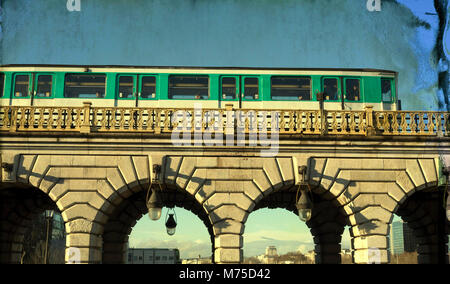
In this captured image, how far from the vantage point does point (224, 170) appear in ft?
58.4

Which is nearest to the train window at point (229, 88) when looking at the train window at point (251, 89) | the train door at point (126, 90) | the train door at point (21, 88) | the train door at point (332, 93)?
the train window at point (251, 89)

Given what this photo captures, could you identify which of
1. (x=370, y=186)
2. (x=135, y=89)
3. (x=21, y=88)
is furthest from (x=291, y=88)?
(x=21, y=88)

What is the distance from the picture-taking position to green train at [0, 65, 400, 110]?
21781 mm

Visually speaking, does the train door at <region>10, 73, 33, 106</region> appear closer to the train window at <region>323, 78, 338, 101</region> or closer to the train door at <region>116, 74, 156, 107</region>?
the train door at <region>116, 74, 156, 107</region>

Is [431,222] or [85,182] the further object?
[431,222]

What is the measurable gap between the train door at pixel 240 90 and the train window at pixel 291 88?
0.76 metres

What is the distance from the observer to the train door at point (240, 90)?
21703 millimetres

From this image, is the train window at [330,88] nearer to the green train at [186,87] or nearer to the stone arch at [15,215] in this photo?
the green train at [186,87]

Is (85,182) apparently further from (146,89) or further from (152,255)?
(152,255)

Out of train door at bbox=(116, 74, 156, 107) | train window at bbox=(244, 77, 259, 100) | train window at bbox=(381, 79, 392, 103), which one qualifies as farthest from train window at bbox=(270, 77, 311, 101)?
train door at bbox=(116, 74, 156, 107)

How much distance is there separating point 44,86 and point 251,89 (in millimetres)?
9195
